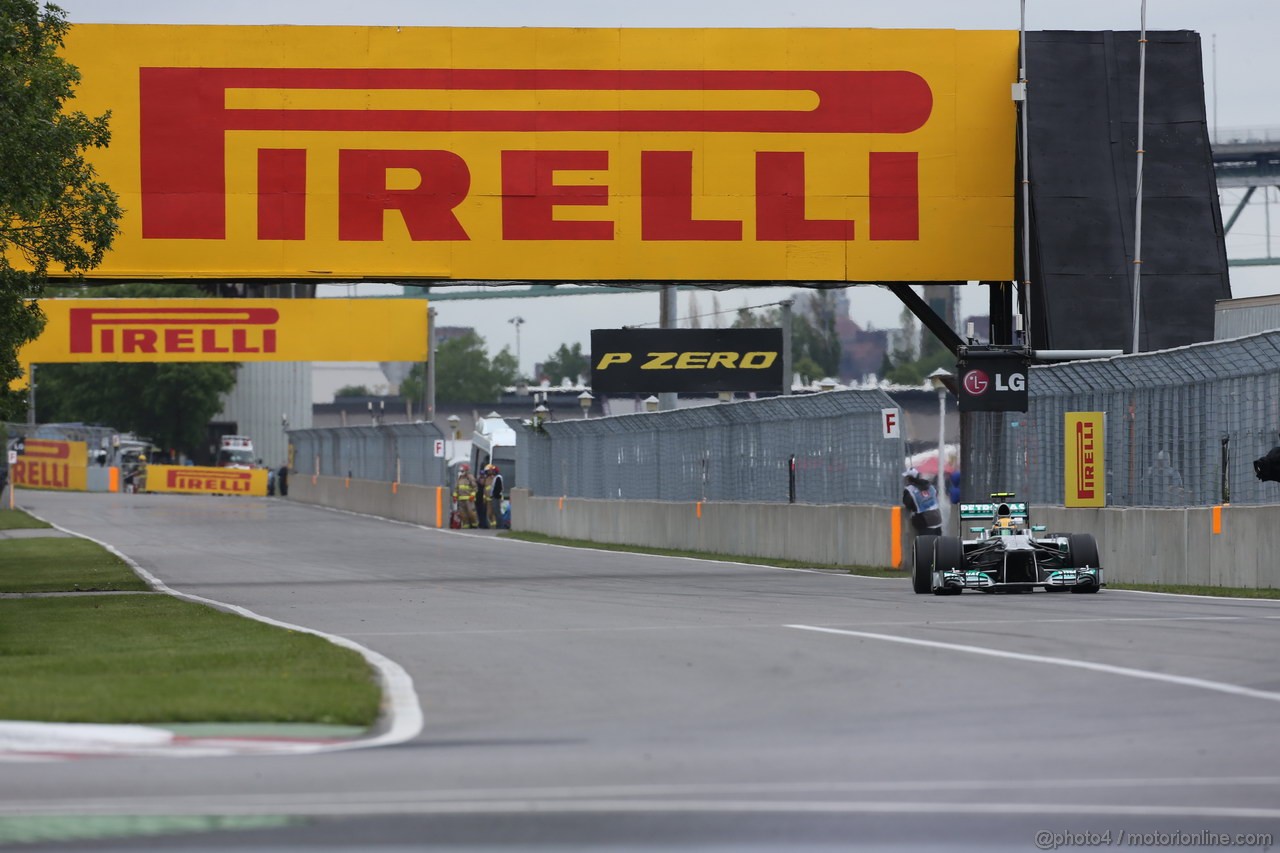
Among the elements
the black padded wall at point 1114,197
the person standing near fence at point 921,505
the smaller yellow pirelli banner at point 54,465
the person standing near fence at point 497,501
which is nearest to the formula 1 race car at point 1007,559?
the person standing near fence at point 921,505

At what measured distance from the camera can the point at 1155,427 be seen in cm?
2083

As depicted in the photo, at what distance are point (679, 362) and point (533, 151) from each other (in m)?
12.3

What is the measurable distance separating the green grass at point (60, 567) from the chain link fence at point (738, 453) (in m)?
9.75

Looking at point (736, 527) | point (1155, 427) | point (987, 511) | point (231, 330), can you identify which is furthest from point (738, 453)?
point (231, 330)

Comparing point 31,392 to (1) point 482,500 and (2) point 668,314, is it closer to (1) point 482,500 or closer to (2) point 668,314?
(1) point 482,500

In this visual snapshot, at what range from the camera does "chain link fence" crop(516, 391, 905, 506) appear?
2659 centimetres

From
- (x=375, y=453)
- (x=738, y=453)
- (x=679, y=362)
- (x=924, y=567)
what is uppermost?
(x=679, y=362)

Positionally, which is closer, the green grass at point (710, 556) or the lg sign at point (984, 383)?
the lg sign at point (984, 383)

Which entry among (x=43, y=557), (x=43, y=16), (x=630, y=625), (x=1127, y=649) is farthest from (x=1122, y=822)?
(x=43, y=557)

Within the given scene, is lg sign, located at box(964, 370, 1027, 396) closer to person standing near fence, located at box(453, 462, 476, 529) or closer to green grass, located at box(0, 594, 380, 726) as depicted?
green grass, located at box(0, 594, 380, 726)

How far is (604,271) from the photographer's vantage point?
2414 cm

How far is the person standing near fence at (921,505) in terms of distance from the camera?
24.3 meters

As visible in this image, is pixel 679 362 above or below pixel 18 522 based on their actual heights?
above

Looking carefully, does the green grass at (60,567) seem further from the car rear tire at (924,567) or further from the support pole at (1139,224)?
the support pole at (1139,224)
